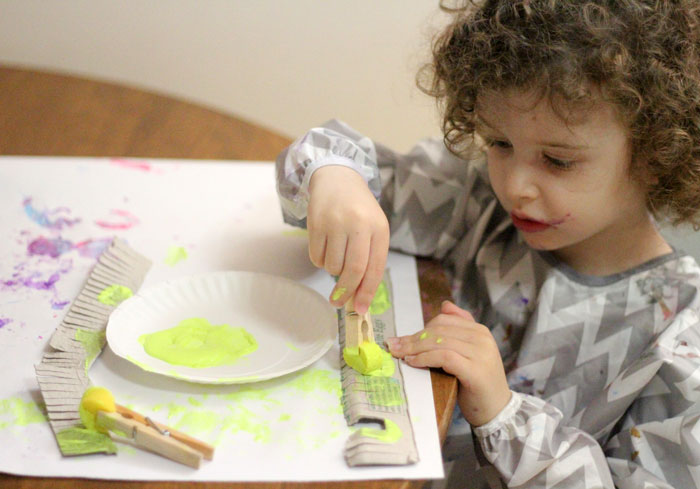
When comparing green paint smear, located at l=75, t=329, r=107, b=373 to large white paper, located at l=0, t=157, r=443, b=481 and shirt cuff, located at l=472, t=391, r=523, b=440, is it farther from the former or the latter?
shirt cuff, located at l=472, t=391, r=523, b=440

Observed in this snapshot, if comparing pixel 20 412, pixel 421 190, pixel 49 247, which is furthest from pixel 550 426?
pixel 49 247

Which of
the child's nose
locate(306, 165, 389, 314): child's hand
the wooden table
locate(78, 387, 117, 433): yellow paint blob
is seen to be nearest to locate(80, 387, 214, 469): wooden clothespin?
locate(78, 387, 117, 433): yellow paint blob

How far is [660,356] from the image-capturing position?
833 millimetres

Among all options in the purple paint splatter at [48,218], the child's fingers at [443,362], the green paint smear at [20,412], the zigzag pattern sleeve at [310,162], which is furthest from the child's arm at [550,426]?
the purple paint splatter at [48,218]

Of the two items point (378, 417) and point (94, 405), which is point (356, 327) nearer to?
point (378, 417)

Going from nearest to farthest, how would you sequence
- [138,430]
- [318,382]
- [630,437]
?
[138,430] → [318,382] → [630,437]

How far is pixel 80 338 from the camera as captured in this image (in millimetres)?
745

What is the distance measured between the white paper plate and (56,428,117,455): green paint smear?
0.08 metres

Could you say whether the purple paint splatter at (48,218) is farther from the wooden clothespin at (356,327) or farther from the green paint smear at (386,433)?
the green paint smear at (386,433)

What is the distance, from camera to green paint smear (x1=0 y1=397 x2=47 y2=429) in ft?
2.12

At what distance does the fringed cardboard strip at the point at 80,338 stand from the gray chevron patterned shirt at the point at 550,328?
21cm

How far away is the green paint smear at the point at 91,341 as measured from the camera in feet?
2.37

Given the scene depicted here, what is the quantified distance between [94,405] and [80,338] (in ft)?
0.46

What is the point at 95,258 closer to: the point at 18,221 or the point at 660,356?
the point at 18,221
